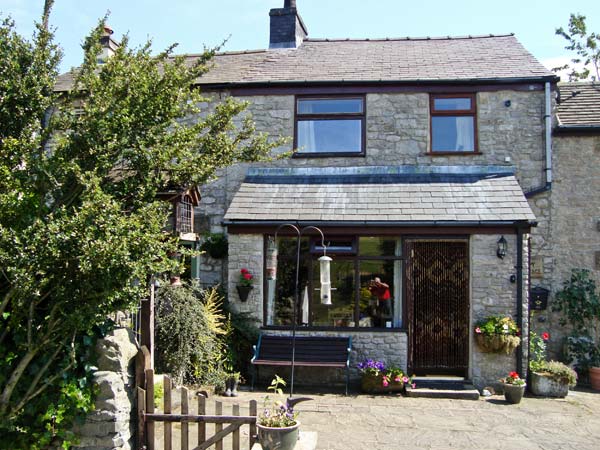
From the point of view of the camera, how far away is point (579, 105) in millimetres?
13016

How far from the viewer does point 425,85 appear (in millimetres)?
11945

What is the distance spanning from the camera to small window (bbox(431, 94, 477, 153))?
11930 millimetres

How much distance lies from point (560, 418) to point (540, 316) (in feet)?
12.2

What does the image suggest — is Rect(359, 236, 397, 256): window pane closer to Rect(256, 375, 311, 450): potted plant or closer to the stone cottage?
the stone cottage

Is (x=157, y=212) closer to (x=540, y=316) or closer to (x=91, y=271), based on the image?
(x=91, y=271)

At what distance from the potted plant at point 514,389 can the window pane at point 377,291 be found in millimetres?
2251

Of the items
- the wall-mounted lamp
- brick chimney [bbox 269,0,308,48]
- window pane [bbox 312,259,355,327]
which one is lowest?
window pane [bbox 312,259,355,327]

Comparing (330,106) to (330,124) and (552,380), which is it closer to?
(330,124)

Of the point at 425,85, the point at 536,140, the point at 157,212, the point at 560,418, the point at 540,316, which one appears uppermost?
the point at 425,85

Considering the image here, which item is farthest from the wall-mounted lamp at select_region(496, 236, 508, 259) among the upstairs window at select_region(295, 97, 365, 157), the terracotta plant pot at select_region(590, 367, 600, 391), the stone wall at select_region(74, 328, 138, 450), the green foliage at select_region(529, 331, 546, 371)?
the stone wall at select_region(74, 328, 138, 450)

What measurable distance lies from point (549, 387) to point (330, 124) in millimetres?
6457

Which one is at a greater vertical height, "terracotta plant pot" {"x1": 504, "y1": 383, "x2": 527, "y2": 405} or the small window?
the small window

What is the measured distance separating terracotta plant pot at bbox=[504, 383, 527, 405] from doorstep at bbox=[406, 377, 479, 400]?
0.48 metres

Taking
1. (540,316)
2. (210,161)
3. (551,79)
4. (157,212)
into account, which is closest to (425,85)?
(551,79)
